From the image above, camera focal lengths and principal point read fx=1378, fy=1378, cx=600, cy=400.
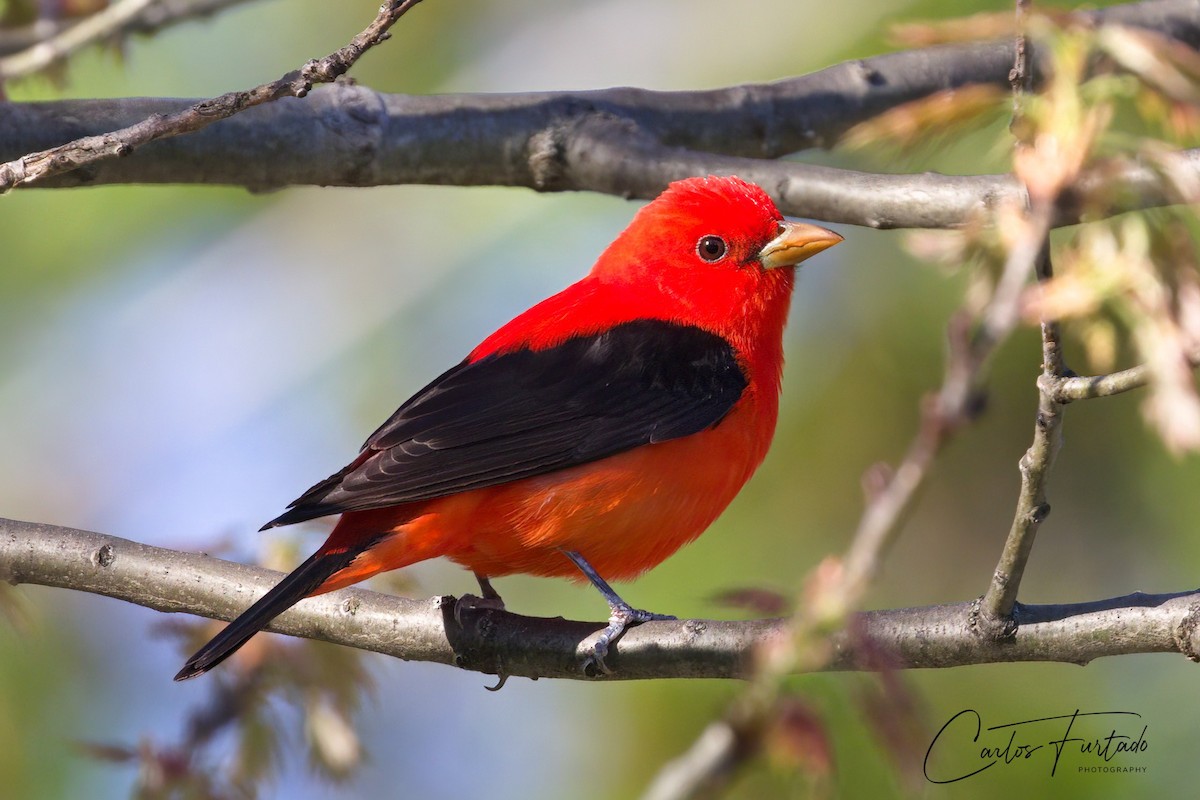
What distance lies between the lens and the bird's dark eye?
16.9 ft

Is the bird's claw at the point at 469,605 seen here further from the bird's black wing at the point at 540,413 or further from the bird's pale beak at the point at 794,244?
the bird's pale beak at the point at 794,244

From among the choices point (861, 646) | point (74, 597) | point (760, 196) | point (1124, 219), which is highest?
point (1124, 219)

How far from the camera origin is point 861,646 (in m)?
1.93

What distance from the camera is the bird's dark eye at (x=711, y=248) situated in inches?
203

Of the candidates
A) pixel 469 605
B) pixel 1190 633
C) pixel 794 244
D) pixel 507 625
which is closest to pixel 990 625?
pixel 1190 633

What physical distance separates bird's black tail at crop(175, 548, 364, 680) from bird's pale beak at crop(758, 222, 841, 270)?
2.12 metres

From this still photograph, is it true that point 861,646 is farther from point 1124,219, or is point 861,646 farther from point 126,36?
point 126,36

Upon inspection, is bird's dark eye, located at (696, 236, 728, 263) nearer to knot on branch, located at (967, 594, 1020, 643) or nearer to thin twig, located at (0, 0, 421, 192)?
knot on branch, located at (967, 594, 1020, 643)

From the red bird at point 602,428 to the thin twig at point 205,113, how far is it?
50.3 inches

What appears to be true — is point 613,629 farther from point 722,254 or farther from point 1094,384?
point 722,254

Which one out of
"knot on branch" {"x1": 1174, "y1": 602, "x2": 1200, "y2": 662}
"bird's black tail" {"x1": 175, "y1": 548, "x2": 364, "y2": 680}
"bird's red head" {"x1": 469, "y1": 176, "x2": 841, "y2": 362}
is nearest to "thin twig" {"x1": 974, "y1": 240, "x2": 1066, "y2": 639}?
"knot on branch" {"x1": 1174, "y1": 602, "x2": 1200, "y2": 662}

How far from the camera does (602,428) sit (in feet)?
14.9

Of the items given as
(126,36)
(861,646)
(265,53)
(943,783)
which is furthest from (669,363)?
(265,53)

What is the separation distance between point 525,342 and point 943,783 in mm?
2304
